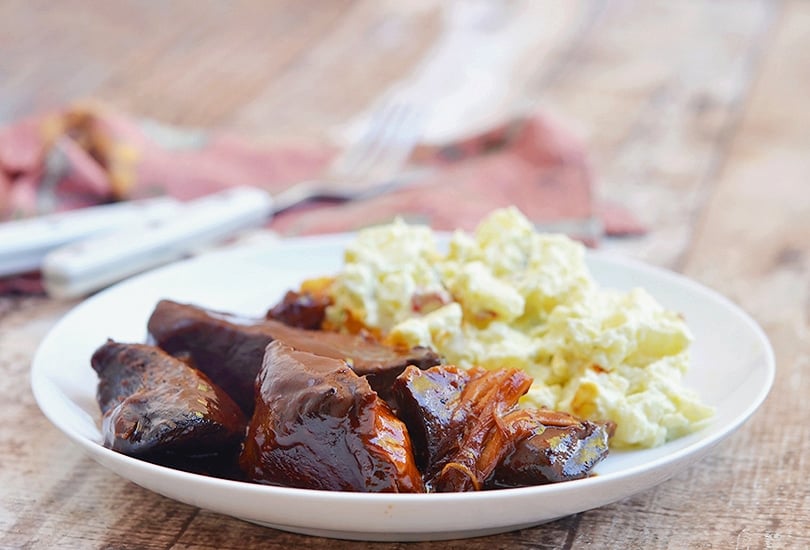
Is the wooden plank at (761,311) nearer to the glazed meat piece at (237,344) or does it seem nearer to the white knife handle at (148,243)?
the glazed meat piece at (237,344)

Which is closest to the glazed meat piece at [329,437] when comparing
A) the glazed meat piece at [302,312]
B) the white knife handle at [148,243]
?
the glazed meat piece at [302,312]

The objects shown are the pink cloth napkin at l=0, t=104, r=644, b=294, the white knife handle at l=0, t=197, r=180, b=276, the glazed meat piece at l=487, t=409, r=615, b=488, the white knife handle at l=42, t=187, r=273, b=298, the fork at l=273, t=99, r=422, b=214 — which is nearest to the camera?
the glazed meat piece at l=487, t=409, r=615, b=488

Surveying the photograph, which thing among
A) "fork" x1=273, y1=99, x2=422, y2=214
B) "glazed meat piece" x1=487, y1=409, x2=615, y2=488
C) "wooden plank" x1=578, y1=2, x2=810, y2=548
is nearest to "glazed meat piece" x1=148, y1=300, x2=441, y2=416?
"glazed meat piece" x1=487, y1=409, x2=615, y2=488

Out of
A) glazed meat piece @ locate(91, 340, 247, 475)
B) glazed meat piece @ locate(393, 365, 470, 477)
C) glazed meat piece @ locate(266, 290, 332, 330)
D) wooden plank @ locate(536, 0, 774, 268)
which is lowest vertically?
wooden plank @ locate(536, 0, 774, 268)

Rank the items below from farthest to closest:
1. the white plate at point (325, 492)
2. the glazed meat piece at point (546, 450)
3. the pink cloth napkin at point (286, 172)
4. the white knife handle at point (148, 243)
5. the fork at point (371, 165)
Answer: the fork at point (371, 165), the pink cloth napkin at point (286, 172), the white knife handle at point (148, 243), the glazed meat piece at point (546, 450), the white plate at point (325, 492)

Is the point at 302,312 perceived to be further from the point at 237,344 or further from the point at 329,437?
the point at 329,437

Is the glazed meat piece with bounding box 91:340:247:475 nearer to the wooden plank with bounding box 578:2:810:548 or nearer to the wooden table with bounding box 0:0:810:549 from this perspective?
the wooden table with bounding box 0:0:810:549

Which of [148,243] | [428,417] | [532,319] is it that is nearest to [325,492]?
[428,417]
